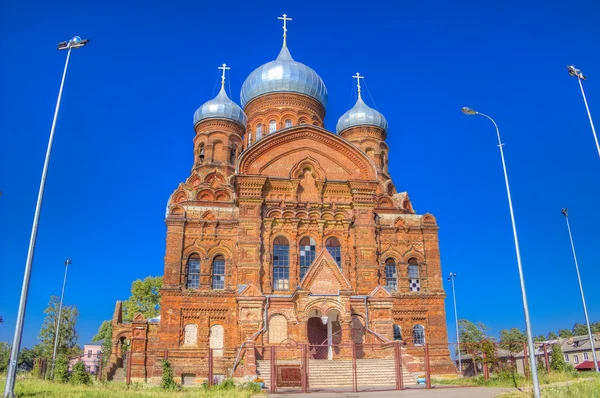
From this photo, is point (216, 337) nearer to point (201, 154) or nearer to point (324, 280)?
point (324, 280)

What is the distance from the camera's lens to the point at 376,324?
77.5 ft

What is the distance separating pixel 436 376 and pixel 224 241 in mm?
12526

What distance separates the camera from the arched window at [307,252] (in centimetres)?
2573

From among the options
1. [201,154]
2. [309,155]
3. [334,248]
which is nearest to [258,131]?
[201,154]

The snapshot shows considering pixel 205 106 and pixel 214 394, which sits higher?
pixel 205 106

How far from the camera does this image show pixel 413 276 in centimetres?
2762

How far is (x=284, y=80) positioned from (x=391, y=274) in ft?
48.8

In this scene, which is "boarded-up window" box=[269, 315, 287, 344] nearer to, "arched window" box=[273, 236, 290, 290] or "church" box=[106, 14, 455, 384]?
"church" box=[106, 14, 455, 384]

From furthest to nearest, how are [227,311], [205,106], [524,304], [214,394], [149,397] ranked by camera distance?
1. [205,106]
2. [227,311]
3. [524,304]
4. [214,394]
5. [149,397]

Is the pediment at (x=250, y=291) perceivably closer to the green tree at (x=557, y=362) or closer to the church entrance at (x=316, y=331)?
the church entrance at (x=316, y=331)

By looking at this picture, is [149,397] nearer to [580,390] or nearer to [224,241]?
[580,390]

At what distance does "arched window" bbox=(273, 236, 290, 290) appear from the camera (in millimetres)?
25141

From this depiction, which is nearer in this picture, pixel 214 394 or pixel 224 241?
pixel 214 394

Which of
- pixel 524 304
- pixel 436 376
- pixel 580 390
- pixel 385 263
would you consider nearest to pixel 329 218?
pixel 385 263
